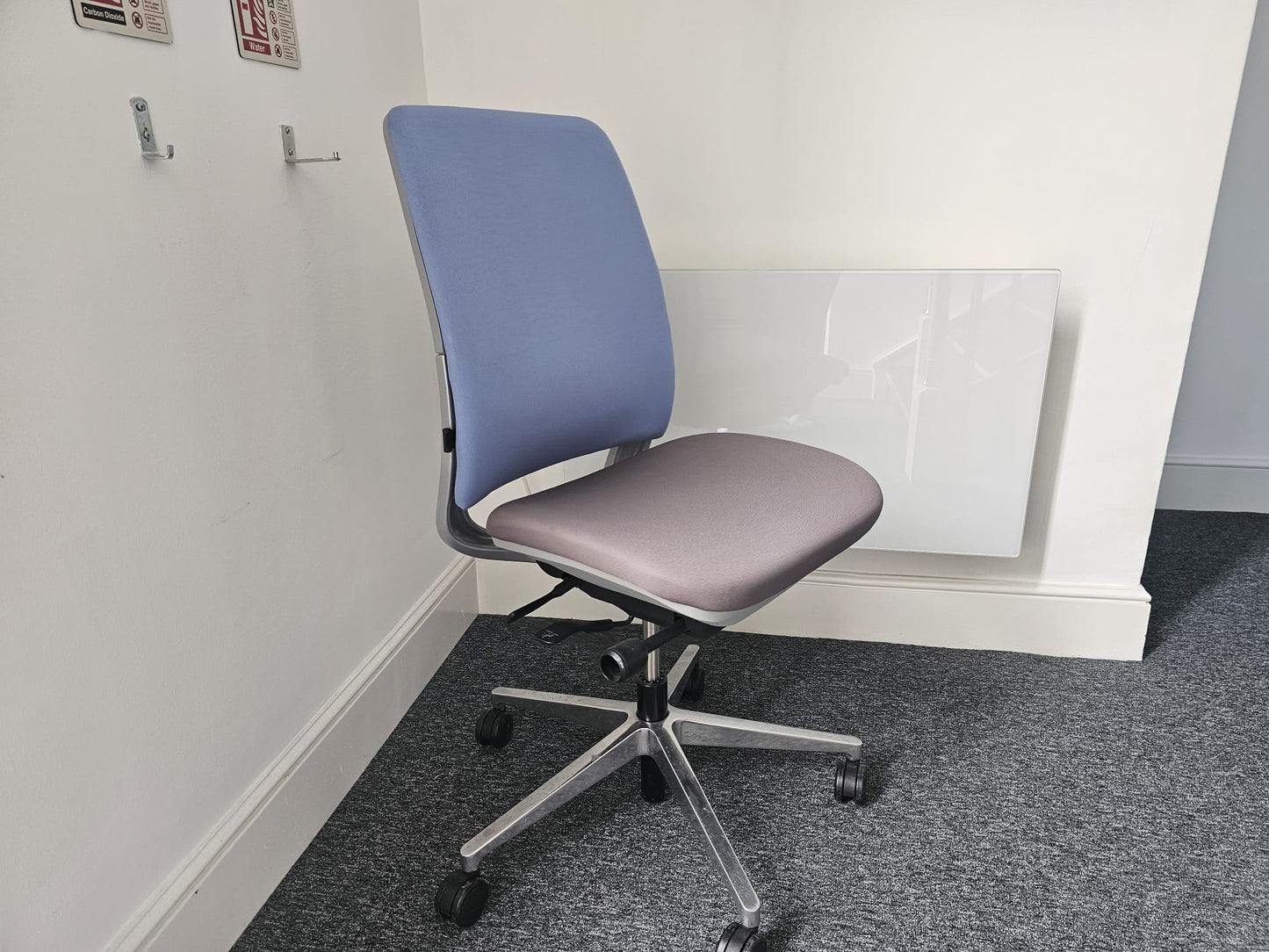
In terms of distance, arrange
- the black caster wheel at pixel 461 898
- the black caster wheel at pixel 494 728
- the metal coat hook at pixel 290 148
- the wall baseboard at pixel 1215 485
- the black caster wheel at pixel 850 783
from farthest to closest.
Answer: the wall baseboard at pixel 1215 485 < the black caster wheel at pixel 494 728 < the black caster wheel at pixel 850 783 < the metal coat hook at pixel 290 148 < the black caster wheel at pixel 461 898

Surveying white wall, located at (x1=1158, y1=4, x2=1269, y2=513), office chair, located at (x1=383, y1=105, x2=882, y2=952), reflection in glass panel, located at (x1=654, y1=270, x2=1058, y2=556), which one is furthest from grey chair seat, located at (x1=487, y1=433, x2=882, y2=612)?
white wall, located at (x1=1158, y1=4, x2=1269, y2=513)

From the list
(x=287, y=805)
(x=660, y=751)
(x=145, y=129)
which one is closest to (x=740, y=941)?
(x=660, y=751)

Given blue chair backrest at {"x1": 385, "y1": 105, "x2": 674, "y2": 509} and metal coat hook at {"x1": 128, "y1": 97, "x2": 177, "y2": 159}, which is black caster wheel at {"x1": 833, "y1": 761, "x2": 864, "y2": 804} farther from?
metal coat hook at {"x1": 128, "y1": 97, "x2": 177, "y2": 159}

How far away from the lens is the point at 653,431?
1.38 m

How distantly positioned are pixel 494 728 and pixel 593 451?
544 millimetres

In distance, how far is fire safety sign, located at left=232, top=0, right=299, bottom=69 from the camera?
1143mm

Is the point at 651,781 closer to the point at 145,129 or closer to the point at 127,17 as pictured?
the point at 145,129

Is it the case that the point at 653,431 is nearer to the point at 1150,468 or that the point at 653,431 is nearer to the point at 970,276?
the point at 970,276

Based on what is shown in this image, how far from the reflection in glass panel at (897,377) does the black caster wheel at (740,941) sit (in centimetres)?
85

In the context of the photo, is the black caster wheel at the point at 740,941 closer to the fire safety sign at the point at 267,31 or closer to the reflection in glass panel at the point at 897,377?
the reflection in glass panel at the point at 897,377

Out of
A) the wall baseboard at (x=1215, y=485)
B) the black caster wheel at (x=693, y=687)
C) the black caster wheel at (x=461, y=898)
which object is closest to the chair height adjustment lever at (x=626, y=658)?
the black caster wheel at (x=461, y=898)

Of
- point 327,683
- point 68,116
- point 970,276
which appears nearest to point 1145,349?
point 970,276

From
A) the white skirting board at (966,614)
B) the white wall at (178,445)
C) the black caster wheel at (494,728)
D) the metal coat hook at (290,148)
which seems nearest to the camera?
the white wall at (178,445)

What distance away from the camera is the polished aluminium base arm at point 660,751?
114 centimetres
